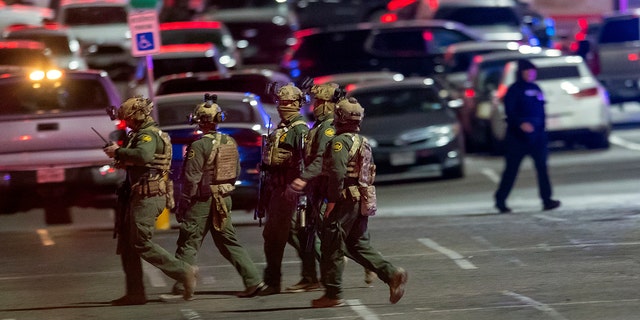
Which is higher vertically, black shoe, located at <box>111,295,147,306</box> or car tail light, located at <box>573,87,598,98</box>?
car tail light, located at <box>573,87,598,98</box>

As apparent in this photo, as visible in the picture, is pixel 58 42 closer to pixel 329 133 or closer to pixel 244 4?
pixel 244 4

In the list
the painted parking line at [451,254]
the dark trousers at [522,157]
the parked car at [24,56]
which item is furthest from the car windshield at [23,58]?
the painted parking line at [451,254]

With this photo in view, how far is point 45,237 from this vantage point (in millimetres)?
16469

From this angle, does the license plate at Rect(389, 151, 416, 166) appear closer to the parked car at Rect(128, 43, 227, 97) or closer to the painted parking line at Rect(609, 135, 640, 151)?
the painted parking line at Rect(609, 135, 640, 151)

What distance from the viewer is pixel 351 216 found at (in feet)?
36.5

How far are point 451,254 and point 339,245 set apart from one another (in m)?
→ 3.06

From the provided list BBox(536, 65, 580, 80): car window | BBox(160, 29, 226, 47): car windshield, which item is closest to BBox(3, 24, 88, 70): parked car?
BBox(160, 29, 226, 47): car windshield

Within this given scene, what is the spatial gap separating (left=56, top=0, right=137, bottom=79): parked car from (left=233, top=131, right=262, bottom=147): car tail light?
1297 cm

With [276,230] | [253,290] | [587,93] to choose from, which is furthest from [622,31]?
[253,290]

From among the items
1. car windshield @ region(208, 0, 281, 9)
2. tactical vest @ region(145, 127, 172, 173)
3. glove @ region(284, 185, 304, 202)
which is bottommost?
glove @ region(284, 185, 304, 202)

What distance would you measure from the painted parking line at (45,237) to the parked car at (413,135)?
531cm

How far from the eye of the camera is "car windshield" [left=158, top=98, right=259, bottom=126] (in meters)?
17.5

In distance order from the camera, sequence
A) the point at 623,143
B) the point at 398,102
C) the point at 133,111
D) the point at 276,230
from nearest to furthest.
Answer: the point at 133,111
the point at 276,230
the point at 398,102
the point at 623,143

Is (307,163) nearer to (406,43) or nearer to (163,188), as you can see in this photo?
(163,188)
